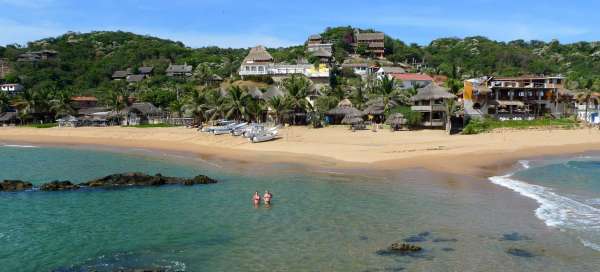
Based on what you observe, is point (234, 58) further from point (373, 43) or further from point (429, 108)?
point (429, 108)

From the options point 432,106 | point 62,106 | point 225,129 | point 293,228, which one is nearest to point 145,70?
point 62,106

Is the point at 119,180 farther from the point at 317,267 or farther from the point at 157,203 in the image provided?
the point at 317,267

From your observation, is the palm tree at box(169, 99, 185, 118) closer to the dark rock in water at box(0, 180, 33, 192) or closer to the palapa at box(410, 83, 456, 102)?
the palapa at box(410, 83, 456, 102)

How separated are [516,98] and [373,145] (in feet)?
92.3

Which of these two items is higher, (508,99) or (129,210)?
(508,99)

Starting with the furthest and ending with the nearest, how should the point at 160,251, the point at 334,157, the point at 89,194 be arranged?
the point at 334,157 < the point at 89,194 < the point at 160,251

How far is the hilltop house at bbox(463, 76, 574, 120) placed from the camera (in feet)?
191

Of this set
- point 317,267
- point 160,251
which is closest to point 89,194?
point 160,251

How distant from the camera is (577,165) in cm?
3559

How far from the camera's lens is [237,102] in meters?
62.4

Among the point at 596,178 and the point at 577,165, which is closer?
the point at 596,178

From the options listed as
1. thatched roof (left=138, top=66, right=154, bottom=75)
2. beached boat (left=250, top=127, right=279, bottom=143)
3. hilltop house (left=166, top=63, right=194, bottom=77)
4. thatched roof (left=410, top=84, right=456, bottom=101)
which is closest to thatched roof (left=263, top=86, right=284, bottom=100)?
beached boat (left=250, top=127, right=279, bottom=143)

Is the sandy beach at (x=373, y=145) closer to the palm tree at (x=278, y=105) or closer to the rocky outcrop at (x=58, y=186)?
the palm tree at (x=278, y=105)

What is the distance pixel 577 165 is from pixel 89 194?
30.8 metres
